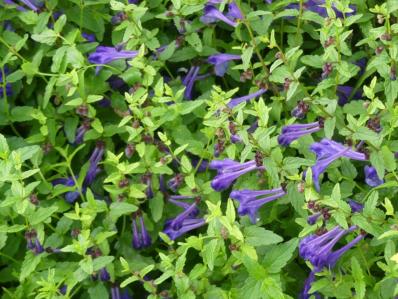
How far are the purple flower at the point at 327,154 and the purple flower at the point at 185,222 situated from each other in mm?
492

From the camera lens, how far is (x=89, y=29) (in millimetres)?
3176

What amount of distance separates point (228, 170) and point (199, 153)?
0.24 m

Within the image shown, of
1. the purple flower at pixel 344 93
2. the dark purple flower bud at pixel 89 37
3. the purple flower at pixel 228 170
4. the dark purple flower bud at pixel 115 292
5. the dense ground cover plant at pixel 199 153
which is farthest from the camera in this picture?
the dark purple flower bud at pixel 89 37

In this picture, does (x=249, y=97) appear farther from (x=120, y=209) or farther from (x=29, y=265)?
(x=29, y=265)

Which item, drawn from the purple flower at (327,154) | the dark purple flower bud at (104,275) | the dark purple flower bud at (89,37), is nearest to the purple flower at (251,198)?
the purple flower at (327,154)

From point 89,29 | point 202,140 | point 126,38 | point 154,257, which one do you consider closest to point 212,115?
point 202,140

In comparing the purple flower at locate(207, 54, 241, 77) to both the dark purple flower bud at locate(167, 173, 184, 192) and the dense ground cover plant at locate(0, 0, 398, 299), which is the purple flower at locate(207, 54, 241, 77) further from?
the dark purple flower bud at locate(167, 173, 184, 192)

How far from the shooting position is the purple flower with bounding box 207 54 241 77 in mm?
2941

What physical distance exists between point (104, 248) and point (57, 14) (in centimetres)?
115

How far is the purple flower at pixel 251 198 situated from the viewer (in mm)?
2439

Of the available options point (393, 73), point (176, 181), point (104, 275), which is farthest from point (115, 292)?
point (393, 73)

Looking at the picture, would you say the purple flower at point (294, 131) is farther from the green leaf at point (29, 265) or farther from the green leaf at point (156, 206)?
the green leaf at point (29, 265)

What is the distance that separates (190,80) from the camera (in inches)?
119

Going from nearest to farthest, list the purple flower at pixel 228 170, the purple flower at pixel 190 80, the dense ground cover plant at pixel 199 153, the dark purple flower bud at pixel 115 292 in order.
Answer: the dense ground cover plant at pixel 199 153, the purple flower at pixel 228 170, the dark purple flower bud at pixel 115 292, the purple flower at pixel 190 80
